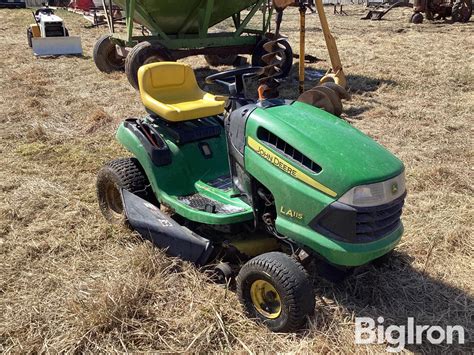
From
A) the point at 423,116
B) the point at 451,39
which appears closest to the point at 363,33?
the point at 451,39

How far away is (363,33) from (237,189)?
11515 millimetres

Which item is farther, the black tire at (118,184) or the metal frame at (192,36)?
the metal frame at (192,36)

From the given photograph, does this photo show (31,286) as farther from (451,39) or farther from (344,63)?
(451,39)

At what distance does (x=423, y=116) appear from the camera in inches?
225

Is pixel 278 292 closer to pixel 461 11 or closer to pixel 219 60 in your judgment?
pixel 219 60

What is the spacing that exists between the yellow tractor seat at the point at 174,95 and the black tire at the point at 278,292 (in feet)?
3.83

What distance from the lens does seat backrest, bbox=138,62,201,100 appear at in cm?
326

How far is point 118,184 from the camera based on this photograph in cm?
320

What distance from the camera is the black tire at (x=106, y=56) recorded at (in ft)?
27.6

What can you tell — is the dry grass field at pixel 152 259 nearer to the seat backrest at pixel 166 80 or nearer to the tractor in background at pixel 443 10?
the seat backrest at pixel 166 80

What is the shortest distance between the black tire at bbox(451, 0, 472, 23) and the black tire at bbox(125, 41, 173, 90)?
11.7 meters

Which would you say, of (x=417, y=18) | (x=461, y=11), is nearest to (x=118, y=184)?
(x=417, y=18)

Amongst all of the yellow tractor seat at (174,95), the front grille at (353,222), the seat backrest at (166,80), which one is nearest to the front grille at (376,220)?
the front grille at (353,222)

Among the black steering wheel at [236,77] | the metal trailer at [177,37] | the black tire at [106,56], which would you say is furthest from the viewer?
the black tire at [106,56]
